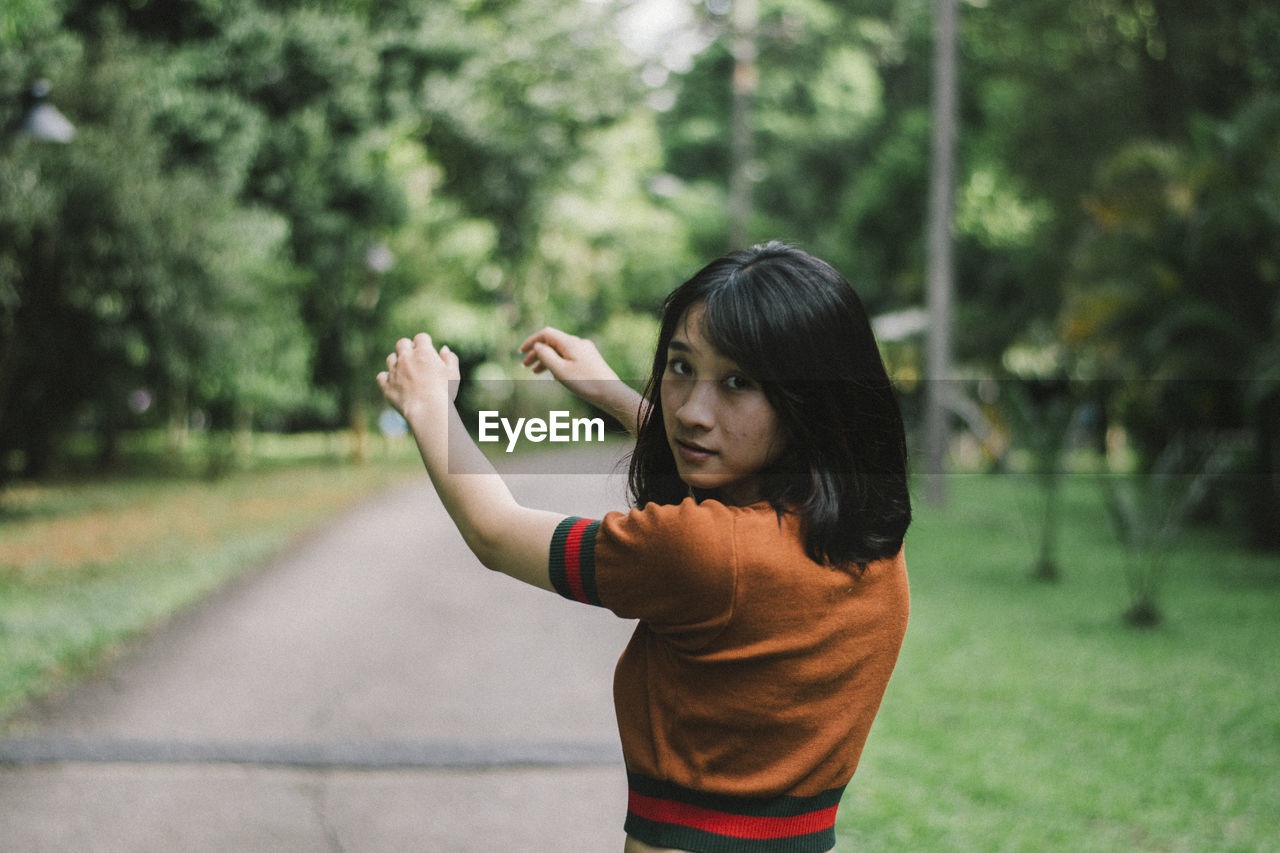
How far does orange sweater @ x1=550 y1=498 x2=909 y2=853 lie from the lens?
135cm

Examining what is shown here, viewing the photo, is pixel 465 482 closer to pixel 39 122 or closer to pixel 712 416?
→ pixel 712 416

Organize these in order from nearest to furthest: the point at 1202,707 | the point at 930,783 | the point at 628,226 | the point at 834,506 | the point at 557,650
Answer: the point at 834,506, the point at 930,783, the point at 1202,707, the point at 557,650, the point at 628,226

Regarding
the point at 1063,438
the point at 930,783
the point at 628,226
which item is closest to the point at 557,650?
Result: the point at 930,783

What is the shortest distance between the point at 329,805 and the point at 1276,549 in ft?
39.3

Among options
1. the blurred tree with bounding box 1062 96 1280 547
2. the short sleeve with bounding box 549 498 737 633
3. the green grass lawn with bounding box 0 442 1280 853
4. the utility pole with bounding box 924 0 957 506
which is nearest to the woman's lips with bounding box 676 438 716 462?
the short sleeve with bounding box 549 498 737 633

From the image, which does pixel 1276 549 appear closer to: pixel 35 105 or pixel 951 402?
pixel 951 402

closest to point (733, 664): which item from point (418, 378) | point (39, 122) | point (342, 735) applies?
point (418, 378)

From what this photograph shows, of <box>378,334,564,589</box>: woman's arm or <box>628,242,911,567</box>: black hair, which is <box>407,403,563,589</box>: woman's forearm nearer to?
<box>378,334,564,589</box>: woman's arm

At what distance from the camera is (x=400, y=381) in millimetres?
1502

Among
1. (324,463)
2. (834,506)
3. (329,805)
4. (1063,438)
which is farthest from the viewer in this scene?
(324,463)

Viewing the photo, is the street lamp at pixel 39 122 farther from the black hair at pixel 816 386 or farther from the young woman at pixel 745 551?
the black hair at pixel 816 386

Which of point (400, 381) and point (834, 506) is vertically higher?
point (400, 381)

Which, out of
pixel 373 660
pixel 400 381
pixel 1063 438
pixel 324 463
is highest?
pixel 400 381

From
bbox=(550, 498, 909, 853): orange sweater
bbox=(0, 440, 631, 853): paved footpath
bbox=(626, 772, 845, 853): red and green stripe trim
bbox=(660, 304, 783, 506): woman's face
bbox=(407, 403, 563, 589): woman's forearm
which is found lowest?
bbox=(0, 440, 631, 853): paved footpath
